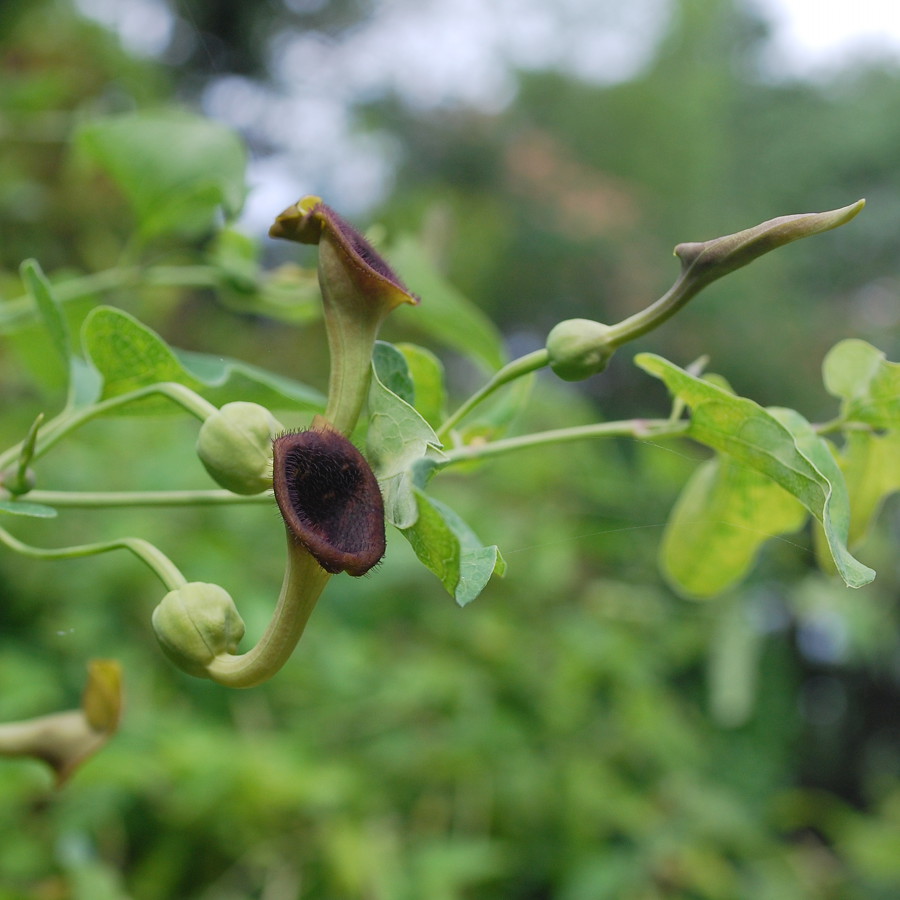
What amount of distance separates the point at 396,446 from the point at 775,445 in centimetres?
12

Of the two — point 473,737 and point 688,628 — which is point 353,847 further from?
point 688,628

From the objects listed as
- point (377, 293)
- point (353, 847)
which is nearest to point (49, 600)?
point (353, 847)

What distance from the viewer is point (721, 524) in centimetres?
41

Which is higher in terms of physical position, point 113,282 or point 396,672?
point 113,282

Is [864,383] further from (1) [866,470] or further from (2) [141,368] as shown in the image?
(2) [141,368]

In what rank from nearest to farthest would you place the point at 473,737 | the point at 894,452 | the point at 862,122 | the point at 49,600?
the point at 894,452, the point at 49,600, the point at 473,737, the point at 862,122

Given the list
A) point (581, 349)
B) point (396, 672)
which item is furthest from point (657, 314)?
point (396, 672)

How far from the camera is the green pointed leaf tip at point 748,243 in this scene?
23cm

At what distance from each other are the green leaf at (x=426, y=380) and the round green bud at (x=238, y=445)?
13 cm

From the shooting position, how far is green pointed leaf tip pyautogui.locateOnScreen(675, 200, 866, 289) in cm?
23

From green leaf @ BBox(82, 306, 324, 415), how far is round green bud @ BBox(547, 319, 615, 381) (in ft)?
0.52

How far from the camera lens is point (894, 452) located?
36cm

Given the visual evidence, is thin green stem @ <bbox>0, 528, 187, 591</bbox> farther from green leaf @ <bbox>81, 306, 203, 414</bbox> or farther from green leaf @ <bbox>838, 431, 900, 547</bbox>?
green leaf @ <bbox>838, 431, 900, 547</bbox>

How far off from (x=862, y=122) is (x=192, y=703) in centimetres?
842
